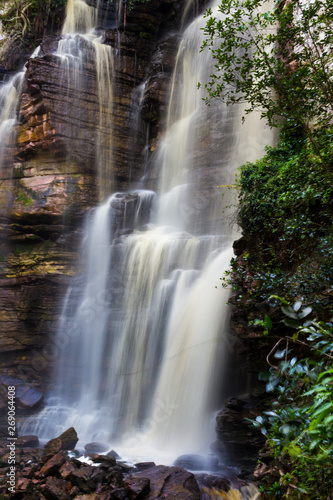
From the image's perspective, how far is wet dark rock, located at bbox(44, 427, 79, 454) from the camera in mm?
7027

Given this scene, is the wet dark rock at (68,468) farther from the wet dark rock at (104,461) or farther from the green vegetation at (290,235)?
the green vegetation at (290,235)

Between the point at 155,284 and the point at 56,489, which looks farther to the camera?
the point at 155,284

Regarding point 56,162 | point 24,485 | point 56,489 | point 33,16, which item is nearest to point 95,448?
point 24,485

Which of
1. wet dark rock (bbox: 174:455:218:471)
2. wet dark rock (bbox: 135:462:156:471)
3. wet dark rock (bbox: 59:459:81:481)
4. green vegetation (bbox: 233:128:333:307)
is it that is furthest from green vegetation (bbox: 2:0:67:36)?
wet dark rock (bbox: 174:455:218:471)

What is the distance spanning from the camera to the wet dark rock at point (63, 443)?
7.03m

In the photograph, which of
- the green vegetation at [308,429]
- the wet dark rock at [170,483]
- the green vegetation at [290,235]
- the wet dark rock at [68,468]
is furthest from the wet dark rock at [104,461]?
the green vegetation at [308,429]

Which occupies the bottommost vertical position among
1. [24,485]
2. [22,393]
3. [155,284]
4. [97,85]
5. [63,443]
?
[22,393]

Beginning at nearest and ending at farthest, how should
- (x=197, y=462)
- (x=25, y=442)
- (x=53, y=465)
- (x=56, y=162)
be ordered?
(x=53, y=465)
(x=197, y=462)
(x=25, y=442)
(x=56, y=162)

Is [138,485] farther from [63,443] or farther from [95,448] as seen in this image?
[63,443]

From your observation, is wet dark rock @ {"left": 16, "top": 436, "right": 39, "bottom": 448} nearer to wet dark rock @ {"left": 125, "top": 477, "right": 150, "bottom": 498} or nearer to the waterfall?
the waterfall

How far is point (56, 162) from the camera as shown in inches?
533

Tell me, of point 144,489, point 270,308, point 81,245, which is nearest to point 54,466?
point 144,489

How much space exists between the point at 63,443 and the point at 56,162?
9587 mm

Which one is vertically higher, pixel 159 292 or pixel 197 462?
pixel 159 292
